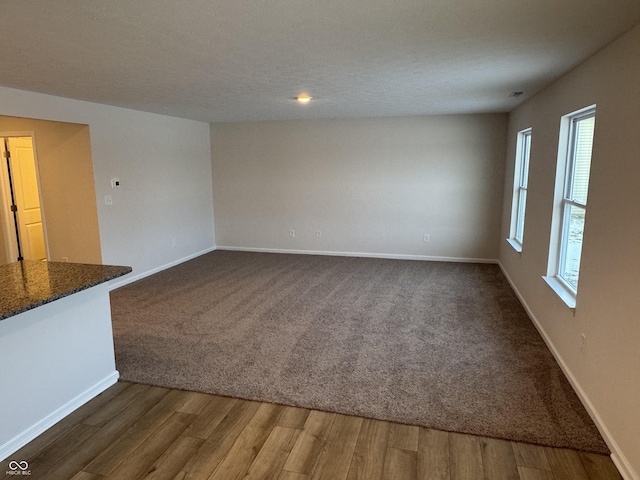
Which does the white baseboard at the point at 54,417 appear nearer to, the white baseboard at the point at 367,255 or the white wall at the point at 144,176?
the white wall at the point at 144,176

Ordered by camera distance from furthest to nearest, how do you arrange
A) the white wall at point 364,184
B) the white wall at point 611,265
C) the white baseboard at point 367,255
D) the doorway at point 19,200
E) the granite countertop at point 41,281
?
1. the white baseboard at point 367,255
2. the white wall at point 364,184
3. the doorway at point 19,200
4. the granite countertop at point 41,281
5. the white wall at point 611,265

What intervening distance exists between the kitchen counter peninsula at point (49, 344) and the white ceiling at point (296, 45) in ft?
4.64

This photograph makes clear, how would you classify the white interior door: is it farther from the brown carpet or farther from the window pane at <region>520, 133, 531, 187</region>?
the window pane at <region>520, 133, 531, 187</region>

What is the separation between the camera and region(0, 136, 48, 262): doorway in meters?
5.54

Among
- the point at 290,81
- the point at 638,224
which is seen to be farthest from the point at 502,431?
the point at 290,81

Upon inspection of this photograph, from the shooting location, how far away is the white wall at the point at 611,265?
2.01 m

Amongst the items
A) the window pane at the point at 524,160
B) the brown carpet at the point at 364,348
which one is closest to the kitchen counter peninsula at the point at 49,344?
the brown carpet at the point at 364,348

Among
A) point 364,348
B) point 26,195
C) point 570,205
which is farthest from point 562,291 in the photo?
point 26,195

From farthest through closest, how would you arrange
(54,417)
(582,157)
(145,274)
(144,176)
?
(145,274)
(144,176)
(582,157)
(54,417)

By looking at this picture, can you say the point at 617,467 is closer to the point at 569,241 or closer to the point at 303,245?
the point at 569,241

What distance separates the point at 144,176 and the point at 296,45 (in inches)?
151

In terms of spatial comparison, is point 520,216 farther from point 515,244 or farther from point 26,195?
point 26,195

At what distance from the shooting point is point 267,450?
2223 millimetres

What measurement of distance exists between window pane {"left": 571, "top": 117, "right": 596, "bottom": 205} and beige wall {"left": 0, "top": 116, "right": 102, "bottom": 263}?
4917mm
